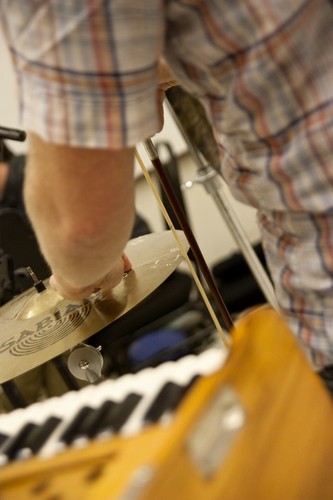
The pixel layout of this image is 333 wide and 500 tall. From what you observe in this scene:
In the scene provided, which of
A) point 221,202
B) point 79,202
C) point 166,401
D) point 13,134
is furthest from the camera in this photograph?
point 221,202

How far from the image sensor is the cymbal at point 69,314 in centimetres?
125

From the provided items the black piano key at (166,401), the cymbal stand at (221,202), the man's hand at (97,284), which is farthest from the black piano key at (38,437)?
the cymbal stand at (221,202)

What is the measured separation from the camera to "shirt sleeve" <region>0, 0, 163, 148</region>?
54 centimetres

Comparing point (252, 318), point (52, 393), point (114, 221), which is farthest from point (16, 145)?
point (252, 318)

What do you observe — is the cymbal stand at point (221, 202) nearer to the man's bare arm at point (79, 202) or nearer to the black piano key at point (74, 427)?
the man's bare arm at point (79, 202)

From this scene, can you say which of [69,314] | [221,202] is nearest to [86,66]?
[69,314]

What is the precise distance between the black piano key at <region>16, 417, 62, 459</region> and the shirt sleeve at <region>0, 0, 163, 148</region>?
0.82ft

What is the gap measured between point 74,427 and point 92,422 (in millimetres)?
17

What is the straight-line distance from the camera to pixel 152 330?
2635 millimetres

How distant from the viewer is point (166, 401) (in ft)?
1.74

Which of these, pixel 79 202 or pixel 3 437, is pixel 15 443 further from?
pixel 79 202

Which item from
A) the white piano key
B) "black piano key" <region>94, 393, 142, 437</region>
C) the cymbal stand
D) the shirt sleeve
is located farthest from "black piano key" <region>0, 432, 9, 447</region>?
the cymbal stand

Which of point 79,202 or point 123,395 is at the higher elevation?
point 79,202

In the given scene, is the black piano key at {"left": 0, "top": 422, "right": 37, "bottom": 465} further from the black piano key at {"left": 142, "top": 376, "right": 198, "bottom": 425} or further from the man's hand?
the man's hand
